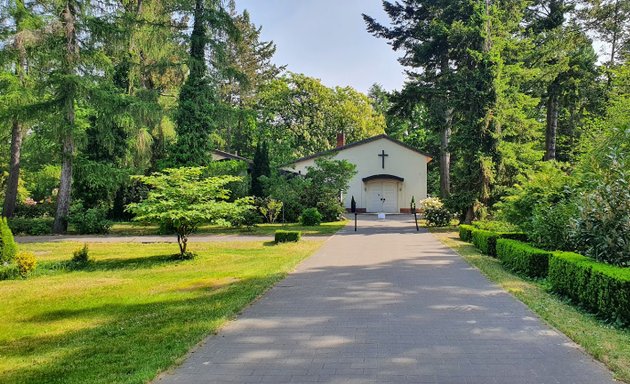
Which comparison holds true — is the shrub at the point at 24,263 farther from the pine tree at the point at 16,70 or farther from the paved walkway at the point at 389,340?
the pine tree at the point at 16,70

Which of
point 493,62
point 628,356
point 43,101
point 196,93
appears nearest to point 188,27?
point 196,93

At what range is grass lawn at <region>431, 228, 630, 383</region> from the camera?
15.3ft

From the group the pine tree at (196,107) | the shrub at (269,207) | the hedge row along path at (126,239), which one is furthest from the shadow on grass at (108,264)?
the shrub at (269,207)

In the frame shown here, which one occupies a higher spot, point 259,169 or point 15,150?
point 15,150

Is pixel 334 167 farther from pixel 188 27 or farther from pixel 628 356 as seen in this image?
pixel 628 356

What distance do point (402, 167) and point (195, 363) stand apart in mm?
34195

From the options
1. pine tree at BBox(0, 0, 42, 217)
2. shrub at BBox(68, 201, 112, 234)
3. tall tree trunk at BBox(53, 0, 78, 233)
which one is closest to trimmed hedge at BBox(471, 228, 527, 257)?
shrub at BBox(68, 201, 112, 234)

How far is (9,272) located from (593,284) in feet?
39.5

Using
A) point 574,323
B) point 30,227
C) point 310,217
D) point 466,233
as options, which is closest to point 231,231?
point 310,217

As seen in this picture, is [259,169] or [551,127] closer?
[551,127]

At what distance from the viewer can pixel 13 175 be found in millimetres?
23984

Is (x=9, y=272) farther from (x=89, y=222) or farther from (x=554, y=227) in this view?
(x=554, y=227)

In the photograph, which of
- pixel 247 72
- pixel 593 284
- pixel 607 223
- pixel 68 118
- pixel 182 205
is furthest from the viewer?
pixel 247 72

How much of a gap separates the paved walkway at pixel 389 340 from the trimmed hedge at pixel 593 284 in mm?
983
